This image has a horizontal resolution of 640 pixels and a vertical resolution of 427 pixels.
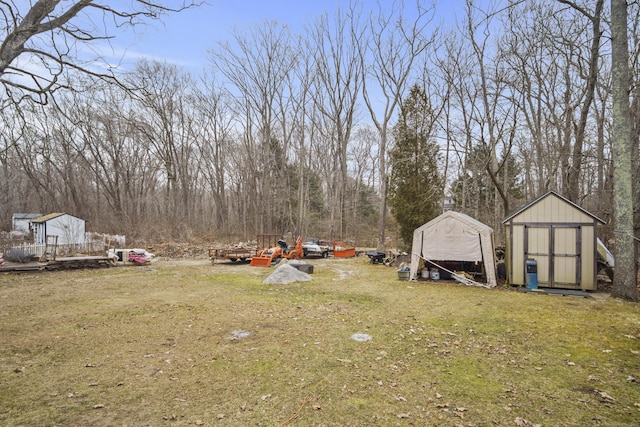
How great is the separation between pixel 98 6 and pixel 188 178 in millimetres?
27400

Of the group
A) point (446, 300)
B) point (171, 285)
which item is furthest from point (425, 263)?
point (171, 285)

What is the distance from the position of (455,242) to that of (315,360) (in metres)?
7.90

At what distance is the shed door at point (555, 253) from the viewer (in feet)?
31.7

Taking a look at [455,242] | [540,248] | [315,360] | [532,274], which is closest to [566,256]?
[540,248]

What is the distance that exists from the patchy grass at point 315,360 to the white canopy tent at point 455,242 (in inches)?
72.9

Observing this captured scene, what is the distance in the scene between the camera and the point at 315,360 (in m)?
4.83

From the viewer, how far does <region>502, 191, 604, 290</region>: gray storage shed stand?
9547 millimetres

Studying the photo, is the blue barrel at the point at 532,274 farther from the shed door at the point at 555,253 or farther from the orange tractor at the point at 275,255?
the orange tractor at the point at 275,255

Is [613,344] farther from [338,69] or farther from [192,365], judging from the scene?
[338,69]

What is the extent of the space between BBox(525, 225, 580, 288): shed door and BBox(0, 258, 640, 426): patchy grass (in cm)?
105

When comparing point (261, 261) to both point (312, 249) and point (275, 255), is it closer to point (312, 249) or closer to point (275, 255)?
point (275, 255)

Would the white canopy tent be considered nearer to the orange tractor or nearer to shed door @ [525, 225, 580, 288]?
shed door @ [525, 225, 580, 288]

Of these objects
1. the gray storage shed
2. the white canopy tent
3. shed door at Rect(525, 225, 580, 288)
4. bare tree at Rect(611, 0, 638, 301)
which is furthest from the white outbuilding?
bare tree at Rect(611, 0, 638, 301)

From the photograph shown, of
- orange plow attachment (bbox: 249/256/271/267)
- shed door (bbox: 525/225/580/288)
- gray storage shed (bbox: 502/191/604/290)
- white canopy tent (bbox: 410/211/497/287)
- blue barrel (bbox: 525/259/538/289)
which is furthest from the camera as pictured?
orange plow attachment (bbox: 249/256/271/267)
